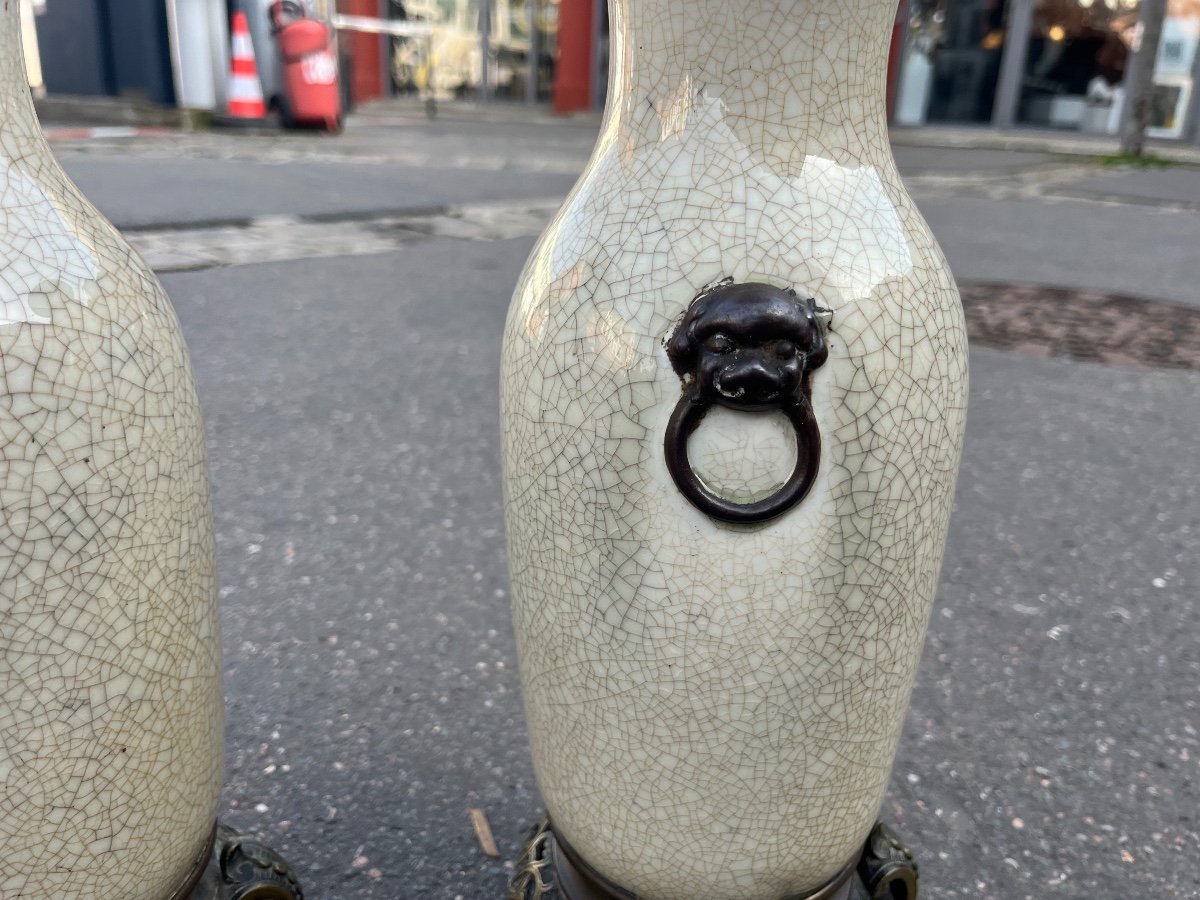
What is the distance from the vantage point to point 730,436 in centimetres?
83

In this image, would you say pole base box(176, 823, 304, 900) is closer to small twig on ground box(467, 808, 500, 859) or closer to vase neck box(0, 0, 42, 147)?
small twig on ground box(467, 808, 500, 859)

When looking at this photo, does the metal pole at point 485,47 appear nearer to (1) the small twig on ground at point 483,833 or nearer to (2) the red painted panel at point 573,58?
(2) the red painted panel at point 573,58

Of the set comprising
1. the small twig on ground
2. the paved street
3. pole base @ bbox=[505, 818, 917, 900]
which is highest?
pole base @ bbox=[505, 818, 917, 900]

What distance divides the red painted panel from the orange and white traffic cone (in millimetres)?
7029

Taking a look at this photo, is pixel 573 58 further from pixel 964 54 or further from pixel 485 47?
pixel 964 54

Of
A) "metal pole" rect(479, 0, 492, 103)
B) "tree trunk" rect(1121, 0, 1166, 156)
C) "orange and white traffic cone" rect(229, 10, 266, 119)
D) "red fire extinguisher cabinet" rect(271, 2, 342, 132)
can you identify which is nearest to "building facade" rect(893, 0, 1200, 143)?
"tree trunk" rect(1121, 0, 1166, 156)

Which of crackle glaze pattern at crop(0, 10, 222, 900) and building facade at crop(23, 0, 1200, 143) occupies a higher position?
building facade at crop(23, 0, 1200, 143)

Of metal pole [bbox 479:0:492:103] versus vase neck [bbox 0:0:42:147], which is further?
metal pole [bbox 479:0:492:103]

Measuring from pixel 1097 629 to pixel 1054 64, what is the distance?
13681 mm

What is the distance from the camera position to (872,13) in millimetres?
867

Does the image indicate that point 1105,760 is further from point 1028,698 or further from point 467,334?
point 467,334

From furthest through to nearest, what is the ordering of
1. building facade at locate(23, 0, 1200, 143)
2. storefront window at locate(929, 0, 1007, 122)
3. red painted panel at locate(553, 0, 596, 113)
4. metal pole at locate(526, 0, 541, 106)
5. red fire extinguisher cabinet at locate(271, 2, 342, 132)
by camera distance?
metal pole at locate(526, 0, 541, 106)
red painted panel at locate(553, 0, 596, 113)
storefront window at locate(929, 0, 1007, 122)
red fire extinguisher cabinet at locate(271, 2, 342, 132)
building facade at locate(23, 0, 1200, 143)

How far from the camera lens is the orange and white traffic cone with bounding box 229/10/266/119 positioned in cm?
1065

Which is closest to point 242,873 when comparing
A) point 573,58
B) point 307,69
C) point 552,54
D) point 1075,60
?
point 307,69
